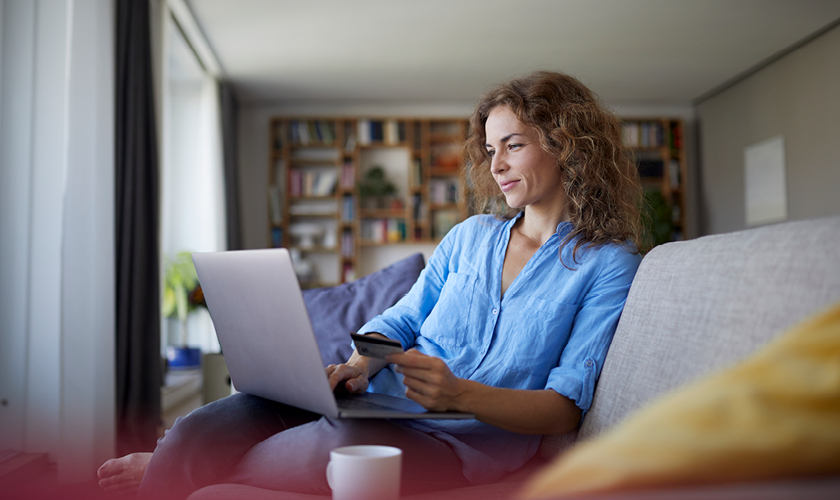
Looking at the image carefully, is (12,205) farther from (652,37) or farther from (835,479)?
(652,37)

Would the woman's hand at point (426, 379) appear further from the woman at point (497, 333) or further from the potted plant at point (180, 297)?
the potted plant at point (180, 297)

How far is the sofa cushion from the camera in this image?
435 millimetres

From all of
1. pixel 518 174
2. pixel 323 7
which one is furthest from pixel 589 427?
pixel 323 7

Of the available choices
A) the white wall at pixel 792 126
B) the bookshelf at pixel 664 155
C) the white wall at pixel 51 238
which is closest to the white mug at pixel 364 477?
the white wall at pixel 51 238

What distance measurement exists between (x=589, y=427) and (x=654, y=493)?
71 centimetres

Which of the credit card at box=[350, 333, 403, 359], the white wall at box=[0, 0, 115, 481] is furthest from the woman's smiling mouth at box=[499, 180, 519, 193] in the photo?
the white wall at box=[0, 0, 115, 481]

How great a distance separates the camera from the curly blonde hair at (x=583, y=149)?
4.40 ft

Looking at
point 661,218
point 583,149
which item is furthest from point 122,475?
point 661,218

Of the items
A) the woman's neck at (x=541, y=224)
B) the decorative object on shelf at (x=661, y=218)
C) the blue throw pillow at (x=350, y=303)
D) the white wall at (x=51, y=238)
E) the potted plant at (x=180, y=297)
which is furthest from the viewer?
the decorative object on shelf at (x=661, y=218)

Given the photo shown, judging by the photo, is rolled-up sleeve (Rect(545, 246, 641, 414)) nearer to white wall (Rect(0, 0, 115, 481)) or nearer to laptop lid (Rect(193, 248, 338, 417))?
laptop lid (Rect(193, 248, 338, 417))

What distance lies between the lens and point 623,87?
5867 millimetres

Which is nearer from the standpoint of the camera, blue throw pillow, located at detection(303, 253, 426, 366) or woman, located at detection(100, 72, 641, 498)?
woman, located at detection(100, 72, 641, 498)

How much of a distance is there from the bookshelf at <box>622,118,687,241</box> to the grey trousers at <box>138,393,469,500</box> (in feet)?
19.2

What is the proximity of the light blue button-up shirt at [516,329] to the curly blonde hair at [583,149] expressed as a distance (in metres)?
0.06
